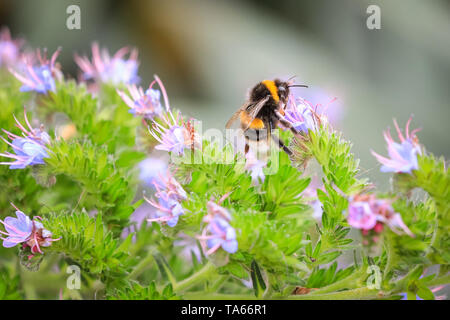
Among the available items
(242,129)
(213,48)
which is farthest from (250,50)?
(242,129)

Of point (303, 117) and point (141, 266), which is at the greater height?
point (303, 117)

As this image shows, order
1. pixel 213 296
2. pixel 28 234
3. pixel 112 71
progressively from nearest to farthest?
pixel 28 234 → pixel 213 296 → pixel 112 71

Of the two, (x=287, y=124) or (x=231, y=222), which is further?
(x=287, y=124)

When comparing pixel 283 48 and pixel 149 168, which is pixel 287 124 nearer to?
pixel 149 168

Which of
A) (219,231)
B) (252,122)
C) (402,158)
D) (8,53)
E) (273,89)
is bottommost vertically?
(219,231)

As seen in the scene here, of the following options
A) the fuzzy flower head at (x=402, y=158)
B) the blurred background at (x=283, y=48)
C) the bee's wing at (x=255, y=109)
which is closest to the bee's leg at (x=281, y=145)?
the bee's wing at (x=255, y=109)

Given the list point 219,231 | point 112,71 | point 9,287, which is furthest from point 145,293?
point 112,71

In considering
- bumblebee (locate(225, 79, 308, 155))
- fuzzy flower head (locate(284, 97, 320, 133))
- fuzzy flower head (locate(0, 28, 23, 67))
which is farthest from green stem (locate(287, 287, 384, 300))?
fuzzy flower head (locate(0, 28, 23, 67))

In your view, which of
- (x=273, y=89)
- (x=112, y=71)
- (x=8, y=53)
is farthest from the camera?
(x=8, y=53)
